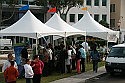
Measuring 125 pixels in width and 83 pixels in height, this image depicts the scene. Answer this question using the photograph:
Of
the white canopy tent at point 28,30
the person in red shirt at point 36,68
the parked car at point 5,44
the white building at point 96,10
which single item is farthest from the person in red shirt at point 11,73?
the white building at point 96,10

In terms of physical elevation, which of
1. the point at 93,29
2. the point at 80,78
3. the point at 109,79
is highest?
the point at 93,29

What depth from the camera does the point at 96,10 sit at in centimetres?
6494

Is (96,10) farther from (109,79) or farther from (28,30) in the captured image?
(28,30)

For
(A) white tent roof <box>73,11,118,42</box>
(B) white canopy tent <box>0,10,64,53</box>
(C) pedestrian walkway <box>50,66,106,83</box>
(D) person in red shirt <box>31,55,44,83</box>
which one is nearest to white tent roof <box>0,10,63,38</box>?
(B) white canopy tent <box>0,10,64,53</box>

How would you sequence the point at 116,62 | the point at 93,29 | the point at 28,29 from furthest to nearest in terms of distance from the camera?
the point at 93,29
the point at 116,62
the point at 28,29

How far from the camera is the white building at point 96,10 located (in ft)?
203

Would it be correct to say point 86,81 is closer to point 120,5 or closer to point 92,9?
point 92,9

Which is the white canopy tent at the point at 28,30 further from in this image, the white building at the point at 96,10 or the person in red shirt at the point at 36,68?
the white building at the point at 96,10

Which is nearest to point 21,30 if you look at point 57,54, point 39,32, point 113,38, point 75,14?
point 39,32

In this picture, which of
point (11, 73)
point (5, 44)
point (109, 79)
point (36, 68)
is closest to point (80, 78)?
point (109, 79)

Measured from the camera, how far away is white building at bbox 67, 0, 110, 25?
6195cm

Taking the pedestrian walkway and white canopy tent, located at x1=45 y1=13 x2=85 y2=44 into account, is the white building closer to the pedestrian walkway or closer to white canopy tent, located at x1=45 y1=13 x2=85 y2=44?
white canopy tent, located at x1=45 y1=13 x2=85 y2=44

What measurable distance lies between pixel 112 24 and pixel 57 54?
50885 mm

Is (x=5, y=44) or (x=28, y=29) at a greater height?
(x=28, y=29)
